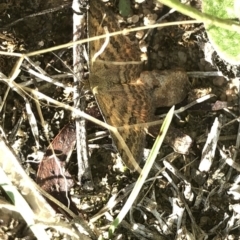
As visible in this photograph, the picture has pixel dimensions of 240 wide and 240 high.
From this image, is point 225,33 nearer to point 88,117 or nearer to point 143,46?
point 143,46

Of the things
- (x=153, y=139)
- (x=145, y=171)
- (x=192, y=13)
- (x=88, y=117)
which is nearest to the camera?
(x=192, y=13)

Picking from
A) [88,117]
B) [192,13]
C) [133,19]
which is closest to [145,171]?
[88,117]

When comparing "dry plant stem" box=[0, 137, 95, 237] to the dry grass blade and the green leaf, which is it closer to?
the dry grass blade

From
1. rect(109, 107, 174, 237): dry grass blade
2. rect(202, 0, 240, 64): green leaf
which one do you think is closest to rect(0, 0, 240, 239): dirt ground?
rect(109, 107, 174, 237): dry grass blade

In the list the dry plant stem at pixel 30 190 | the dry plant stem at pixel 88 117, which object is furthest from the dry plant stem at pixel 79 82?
the dry plant stem at pixel 30 190

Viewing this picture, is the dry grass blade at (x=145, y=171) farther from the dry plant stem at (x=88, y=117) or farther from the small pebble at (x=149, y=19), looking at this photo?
the small pebble at (x=149, y=19)

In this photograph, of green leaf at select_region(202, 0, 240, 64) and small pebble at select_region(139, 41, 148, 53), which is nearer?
green leaf at select_region(202, 0, 240, 64)
